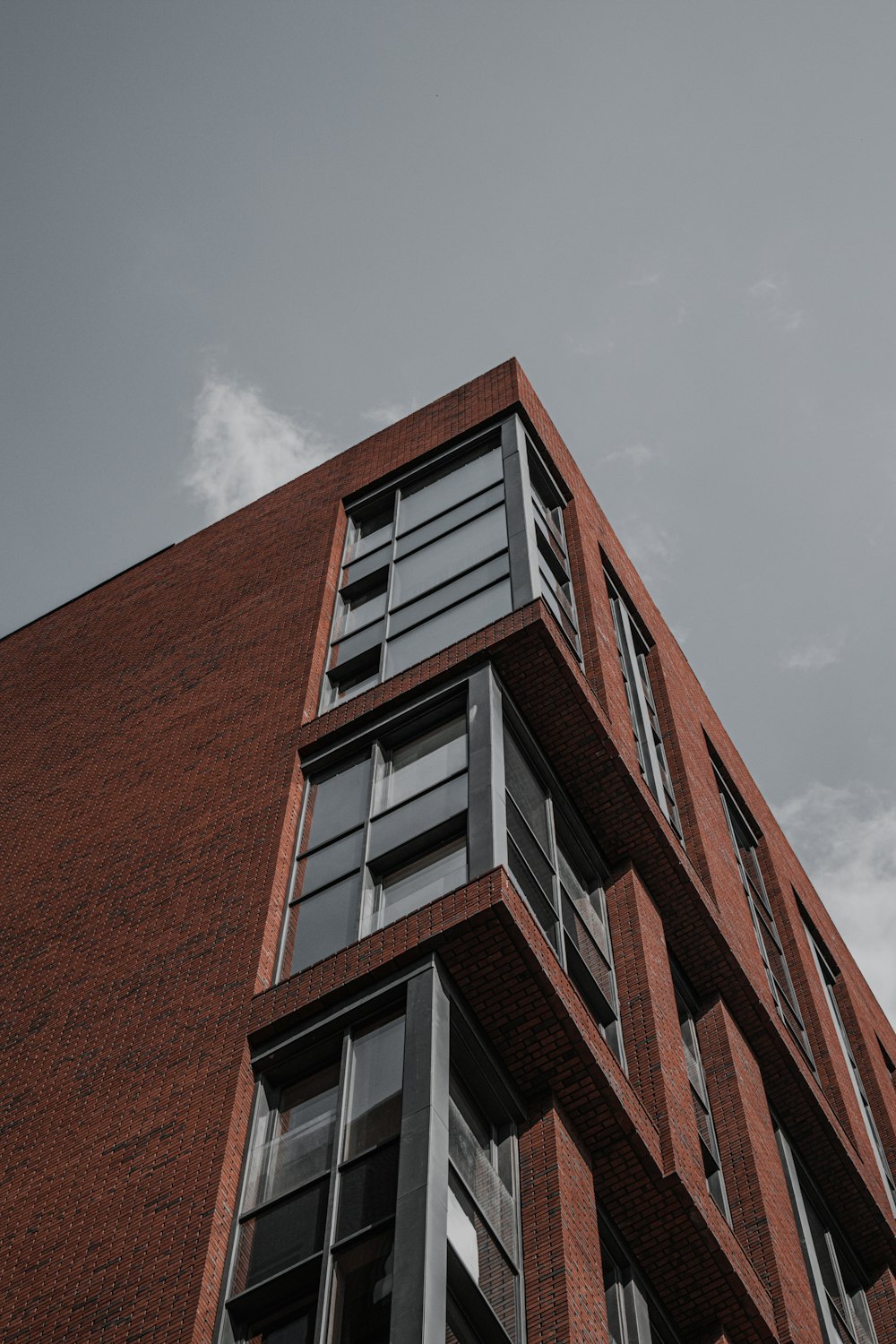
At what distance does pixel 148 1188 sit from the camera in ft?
46.6

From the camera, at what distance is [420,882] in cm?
1694

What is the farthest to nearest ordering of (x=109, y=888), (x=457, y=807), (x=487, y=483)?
(x=487, y=483) → (x=109, y=888) → (x=457, y=807)

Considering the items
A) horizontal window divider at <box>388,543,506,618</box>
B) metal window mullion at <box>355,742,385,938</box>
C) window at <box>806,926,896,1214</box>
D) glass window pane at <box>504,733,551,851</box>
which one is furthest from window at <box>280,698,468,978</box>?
window at <box>806,926,896,1214</box>

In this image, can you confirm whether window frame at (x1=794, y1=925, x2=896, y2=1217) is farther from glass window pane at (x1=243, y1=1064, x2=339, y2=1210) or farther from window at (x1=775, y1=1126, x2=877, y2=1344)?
glass window pane at (x1=243, y1=1064, x2=339, y2=1210)

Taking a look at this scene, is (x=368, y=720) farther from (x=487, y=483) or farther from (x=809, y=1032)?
(x=809, y=1032)

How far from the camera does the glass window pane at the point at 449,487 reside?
25.1 metres

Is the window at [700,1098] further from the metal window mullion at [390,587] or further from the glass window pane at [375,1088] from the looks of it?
the metal window mullion at [390,587]

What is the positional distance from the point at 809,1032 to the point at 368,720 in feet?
35.8

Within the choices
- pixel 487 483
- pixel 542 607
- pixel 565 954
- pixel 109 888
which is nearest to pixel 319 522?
pixel 487 483

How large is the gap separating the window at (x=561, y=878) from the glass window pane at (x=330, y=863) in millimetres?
1743

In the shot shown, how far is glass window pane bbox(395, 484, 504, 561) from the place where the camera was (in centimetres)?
2427

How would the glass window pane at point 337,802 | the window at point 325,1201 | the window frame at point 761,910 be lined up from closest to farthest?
the window at point 325,1201, the glass window pane at point 337,802, the window frame at point 761,910

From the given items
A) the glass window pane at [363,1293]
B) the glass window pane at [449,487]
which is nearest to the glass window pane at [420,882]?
the glass window pane at [363,1293]

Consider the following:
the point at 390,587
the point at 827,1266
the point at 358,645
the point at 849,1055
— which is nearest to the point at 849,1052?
the point at 849,1055
